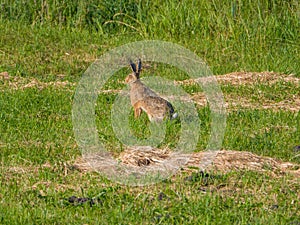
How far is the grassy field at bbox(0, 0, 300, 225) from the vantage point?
5.89m

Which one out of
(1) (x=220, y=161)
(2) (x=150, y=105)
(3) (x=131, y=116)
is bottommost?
(3) (x=131, y=116)

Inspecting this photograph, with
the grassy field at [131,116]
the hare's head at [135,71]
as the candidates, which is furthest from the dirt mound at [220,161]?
the hare's head at [135,71]

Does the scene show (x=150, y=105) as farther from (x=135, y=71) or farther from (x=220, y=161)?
(x=220, y=161)

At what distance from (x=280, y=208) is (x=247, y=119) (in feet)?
8.76

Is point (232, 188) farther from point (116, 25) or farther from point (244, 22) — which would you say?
point (116, 25)

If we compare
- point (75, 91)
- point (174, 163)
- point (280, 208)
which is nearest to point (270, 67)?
point (75, 91)

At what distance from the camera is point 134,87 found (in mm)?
8648

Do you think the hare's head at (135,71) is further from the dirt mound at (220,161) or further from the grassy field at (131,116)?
the dirt mound at (220,161)

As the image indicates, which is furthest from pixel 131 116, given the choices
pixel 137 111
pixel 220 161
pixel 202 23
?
pixel 202 23

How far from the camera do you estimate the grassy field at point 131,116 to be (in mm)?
5895

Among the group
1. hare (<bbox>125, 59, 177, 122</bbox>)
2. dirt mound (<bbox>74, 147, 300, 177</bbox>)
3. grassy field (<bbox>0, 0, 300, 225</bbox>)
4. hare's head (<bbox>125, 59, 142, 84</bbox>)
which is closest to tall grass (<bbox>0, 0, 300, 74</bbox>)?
grassy field (<bbox>0, 0, 300, 225</bbox>)

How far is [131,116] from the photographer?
27.9ft

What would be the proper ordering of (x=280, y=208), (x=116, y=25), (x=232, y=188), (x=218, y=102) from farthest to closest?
(x=116, y=25) < (x=218, y=102) < (x=232, y=188) < (x=280, y=208)

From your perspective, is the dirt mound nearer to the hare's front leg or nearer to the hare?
the hare
